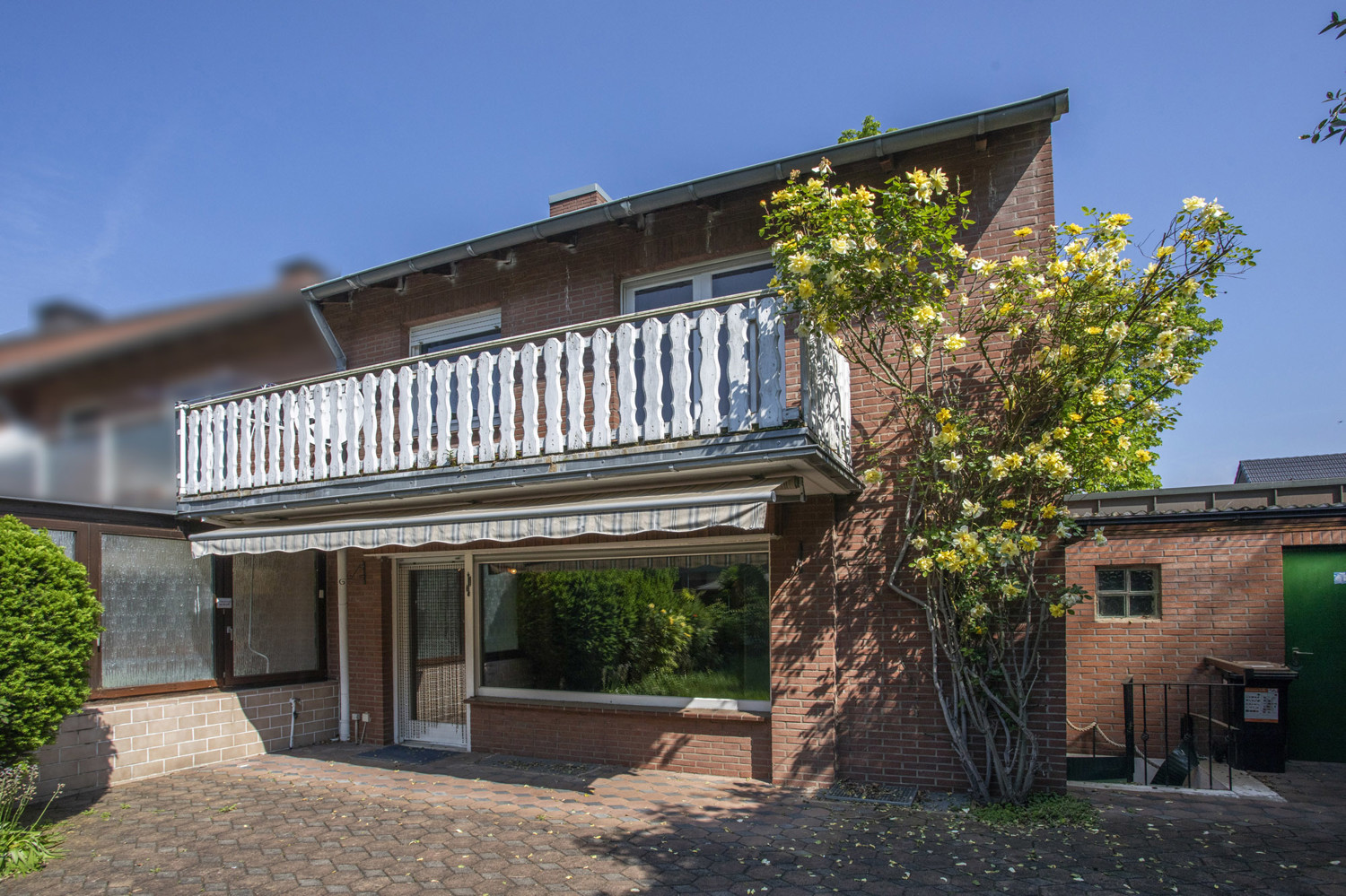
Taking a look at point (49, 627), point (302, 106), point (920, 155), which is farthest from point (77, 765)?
point (920, 155)

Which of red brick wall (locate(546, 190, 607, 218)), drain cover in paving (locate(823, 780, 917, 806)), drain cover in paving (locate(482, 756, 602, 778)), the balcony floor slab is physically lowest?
drain cover in paving (locate(482, 756, 602, 778))

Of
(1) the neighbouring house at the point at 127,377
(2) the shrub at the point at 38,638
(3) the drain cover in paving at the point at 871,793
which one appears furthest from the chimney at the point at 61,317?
(3) the drain cover in paving at the point at 871,793

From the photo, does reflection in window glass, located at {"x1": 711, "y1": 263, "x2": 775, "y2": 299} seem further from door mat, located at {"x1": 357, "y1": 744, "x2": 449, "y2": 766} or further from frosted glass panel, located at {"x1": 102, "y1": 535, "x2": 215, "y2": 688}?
frosted glass panel, located at {"x1": 102, "y1": 535, "x2": 215, "y2": 688}

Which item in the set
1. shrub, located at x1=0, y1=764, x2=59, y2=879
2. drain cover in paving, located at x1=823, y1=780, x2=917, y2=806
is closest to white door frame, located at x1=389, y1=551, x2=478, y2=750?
shrub, located at x1=0, y1=764, x2=59, y2=879

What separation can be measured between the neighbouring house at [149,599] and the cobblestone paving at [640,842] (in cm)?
78

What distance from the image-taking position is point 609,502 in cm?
700

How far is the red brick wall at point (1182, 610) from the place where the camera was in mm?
9734

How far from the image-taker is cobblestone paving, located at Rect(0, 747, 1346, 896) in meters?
5.57

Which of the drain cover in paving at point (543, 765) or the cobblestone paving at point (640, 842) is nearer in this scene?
the cobblestone paving at point (640, 842)

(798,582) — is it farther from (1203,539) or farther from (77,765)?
(77,765)

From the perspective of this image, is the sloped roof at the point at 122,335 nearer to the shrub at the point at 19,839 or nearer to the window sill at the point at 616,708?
the window sill at the point at 616,708

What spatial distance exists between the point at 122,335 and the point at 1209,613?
16.6m

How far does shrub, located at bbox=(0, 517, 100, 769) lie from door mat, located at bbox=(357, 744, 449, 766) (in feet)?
11.0

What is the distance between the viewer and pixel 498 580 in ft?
32.7
